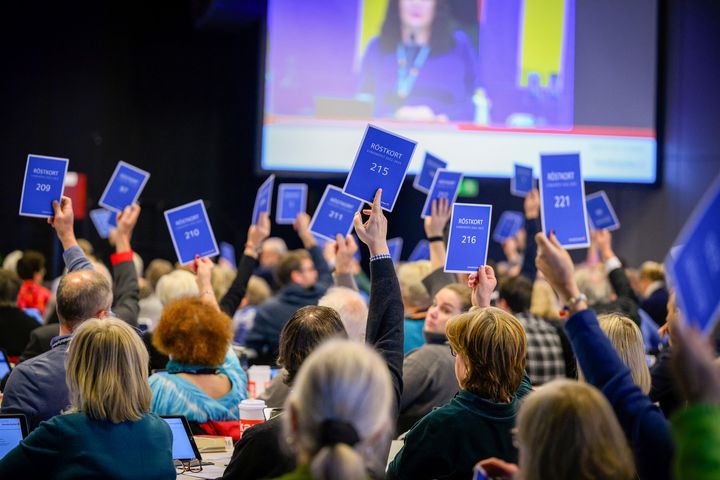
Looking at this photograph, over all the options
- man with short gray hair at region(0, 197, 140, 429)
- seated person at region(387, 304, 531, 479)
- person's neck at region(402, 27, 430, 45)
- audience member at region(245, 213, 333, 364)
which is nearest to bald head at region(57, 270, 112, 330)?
man with short gray hair at region(0, 197, 140, 429)

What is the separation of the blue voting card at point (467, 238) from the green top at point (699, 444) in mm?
2039

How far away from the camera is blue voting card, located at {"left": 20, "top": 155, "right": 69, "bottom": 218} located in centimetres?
423

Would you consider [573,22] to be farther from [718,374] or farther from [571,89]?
[718,374]

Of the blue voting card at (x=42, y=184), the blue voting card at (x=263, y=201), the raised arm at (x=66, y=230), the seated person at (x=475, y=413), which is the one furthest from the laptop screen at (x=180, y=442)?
the blue voting card at (x=263, y=201)

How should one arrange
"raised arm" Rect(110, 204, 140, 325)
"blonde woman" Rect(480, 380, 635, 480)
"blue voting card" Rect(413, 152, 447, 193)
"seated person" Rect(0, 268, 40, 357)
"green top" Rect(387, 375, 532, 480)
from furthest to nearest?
"seated person" Rect(0, 268, 40, 357) < "blue voting card" Rect(413, 152, 447, 193) < "raised arm" Rect(110, 204, 140, 325) < "green top" Rect(387, 375, 532, 480) < "blonde woman" Rect(480, 380, 635, 480)

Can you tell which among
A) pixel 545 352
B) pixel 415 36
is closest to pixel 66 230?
pixel 545 352

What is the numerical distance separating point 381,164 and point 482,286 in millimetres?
587

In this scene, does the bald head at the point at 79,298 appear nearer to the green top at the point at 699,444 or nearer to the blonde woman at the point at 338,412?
the blonde woman at the point at 338,412

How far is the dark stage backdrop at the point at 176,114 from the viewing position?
11.5m

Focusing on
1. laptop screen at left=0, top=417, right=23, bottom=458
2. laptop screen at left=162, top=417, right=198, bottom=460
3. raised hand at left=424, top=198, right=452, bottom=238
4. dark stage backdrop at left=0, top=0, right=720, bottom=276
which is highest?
dark stage backdrop at left=0, top=0, right=720, bottom=276

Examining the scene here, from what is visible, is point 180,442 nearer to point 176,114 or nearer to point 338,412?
point 338,412

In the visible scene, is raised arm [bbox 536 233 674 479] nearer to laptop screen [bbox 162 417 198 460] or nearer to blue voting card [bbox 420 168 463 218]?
laptop screen [bbox 162 417 198 460]

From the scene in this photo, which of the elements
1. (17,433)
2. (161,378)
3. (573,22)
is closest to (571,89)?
(573,22)

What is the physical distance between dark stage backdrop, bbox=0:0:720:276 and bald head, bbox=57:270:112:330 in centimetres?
828
